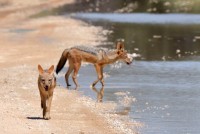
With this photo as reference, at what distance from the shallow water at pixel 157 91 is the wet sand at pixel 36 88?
1.84 ft

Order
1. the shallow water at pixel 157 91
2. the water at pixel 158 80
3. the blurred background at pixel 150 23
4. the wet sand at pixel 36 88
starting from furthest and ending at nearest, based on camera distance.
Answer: the blurred background at pixel 150 23 → the water at pixel 158 80 → the shallow water at pixel 157 91 → the wet sand at pixel 36 88

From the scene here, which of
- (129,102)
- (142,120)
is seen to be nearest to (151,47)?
(129,102)

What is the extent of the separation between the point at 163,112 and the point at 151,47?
47.7 feet

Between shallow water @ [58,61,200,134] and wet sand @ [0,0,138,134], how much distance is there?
561mm

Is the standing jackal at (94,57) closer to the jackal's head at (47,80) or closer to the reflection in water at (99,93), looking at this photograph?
the reflection in water at (99,93)

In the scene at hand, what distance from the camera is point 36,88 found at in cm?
1800

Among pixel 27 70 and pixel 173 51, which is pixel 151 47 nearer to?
pixel 173 51

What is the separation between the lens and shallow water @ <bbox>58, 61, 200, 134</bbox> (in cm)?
1382

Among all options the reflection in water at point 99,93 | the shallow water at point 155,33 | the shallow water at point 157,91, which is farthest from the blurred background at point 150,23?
the reflection in water at point 99,93

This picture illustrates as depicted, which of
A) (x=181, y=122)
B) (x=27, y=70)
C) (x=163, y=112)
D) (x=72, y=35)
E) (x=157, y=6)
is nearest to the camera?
(x=181, y=122)

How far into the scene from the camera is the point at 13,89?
58.2 feet

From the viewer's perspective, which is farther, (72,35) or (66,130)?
(72,35)

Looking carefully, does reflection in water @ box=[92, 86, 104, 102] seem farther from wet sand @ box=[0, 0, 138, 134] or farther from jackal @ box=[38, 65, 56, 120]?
jackal @ box=[38, 65, 56, 120]

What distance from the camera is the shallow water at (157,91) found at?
13.8m
